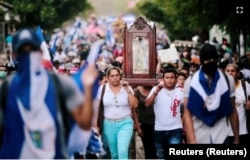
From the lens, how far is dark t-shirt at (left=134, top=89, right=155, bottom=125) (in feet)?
40.6

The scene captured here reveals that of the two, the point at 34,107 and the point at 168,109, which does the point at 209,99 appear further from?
the point at 168,109

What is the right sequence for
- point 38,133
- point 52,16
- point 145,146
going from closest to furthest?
point 38,133
point 145,146
point 52,16

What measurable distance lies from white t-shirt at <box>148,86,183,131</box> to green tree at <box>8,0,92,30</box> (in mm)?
38542

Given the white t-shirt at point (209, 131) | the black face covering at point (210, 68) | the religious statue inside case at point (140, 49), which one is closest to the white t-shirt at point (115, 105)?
the white t-shirt at point (209, 131)

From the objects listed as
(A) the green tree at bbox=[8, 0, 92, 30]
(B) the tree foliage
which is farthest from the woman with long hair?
(A) the green tree at bbox=[8, 0, 92, 30]

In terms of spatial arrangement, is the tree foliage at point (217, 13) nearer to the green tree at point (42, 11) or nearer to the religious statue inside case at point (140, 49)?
the religious statue inside case at point (140, 49)

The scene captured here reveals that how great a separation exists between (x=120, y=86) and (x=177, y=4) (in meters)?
12.5

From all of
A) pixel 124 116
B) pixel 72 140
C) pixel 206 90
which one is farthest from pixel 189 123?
pixel 124 116

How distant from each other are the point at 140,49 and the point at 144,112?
15.7ft

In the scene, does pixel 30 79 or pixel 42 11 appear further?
pixel 42 11

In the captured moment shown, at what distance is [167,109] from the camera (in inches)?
453

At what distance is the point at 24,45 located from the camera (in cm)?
661

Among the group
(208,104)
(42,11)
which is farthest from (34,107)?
(42,11)

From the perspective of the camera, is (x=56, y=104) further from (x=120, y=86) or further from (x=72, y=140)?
(x=120, y=86)
